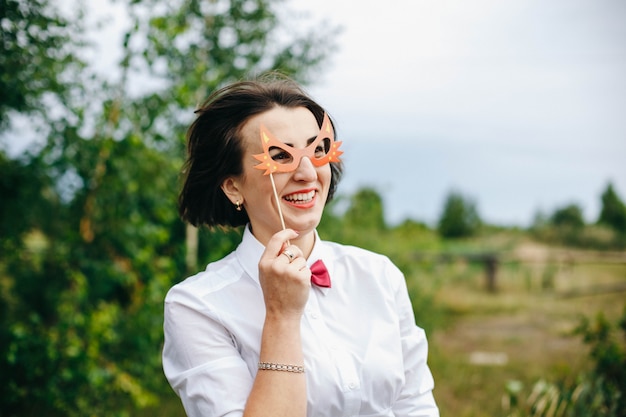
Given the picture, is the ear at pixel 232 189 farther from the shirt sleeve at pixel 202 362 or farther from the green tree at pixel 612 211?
the green tree at pixel 612 211

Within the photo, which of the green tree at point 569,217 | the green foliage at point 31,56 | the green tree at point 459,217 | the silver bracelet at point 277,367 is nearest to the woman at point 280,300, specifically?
the silver bracelet at point 277,367

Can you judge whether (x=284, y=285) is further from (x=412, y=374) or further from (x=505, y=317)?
(x=505, y=317)

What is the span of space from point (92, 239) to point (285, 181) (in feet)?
7.81

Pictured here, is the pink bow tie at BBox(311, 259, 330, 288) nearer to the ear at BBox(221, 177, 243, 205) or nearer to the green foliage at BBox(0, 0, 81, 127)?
the ear at BBox(221, 177, 243, 205)

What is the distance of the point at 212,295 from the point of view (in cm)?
162

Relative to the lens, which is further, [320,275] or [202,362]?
[320,275]

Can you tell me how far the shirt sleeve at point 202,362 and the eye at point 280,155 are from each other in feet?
1.59

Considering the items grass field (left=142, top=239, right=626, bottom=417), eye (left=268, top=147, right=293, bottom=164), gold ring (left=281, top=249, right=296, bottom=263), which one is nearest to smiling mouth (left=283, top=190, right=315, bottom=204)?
eye (left=268, top=147, right=293, bottom=164)

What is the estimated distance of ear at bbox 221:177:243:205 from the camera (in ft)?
5.99

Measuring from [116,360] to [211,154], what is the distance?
2.46 metres

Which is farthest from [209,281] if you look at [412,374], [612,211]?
[612,211]

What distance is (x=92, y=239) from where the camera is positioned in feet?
11.8

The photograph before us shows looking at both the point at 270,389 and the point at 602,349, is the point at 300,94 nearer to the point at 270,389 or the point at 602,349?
the point at 270,389

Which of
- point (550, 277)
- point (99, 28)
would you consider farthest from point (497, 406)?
point (550, 277)
